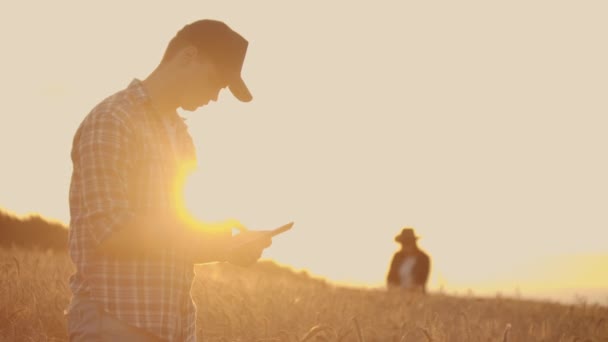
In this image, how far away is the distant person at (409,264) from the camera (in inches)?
720

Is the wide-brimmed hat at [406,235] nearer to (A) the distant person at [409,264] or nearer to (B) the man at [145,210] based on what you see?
(A) the distant person at [409,264]

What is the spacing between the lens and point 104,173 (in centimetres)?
257

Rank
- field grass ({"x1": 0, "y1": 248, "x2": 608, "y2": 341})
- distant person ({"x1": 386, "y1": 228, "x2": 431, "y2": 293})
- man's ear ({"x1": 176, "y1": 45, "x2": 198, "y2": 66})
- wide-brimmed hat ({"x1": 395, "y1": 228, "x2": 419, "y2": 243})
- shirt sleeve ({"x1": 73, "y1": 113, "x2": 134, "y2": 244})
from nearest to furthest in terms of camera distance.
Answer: shirt sleeve ({"x1": 73, "y1": 113, "x2": 134, "y2": 244}) < man's ear ({"x1": 176, "y1": 45, "x2": 198, "y2": 66}) < field grass ({"x1": 0, "y1": 248, "x2": 608, "y2": 341}) < distant person ({"x1": 386, "y1": 228, "x2": 431, "y2": 293}) < wide-brimmed hat ({"x1": 395, "y1": 228, "x2": 419, "y2": 243})

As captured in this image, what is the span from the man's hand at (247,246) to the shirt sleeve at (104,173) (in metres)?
0.37

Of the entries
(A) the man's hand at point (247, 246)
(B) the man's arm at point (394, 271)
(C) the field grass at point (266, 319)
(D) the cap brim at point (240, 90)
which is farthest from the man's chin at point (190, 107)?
(B) the man's arm at point (394, 271)

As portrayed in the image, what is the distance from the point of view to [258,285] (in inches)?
287

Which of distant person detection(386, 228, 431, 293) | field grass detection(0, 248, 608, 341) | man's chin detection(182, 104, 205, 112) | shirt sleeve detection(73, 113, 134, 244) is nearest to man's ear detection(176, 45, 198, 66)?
man's chin detection(182, 104, 205, 112)

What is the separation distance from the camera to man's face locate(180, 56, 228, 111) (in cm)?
276

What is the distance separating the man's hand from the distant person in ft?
51.5

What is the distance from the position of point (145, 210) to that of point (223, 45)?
0.67 metres

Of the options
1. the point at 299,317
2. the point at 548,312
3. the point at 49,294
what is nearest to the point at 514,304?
the point at 548,312

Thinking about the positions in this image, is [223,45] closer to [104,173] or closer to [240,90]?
[240,90]

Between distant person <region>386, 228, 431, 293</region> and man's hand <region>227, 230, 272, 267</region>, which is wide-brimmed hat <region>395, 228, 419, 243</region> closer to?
distant person <region>386, 228, 431, 293</region>

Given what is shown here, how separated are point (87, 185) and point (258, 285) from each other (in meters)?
4.84
